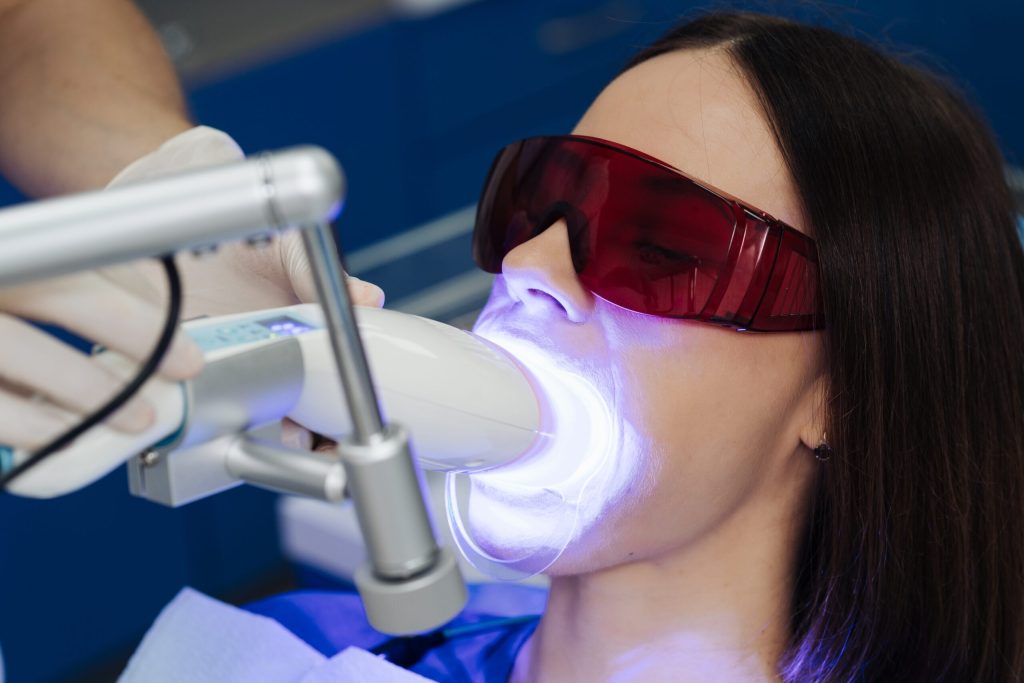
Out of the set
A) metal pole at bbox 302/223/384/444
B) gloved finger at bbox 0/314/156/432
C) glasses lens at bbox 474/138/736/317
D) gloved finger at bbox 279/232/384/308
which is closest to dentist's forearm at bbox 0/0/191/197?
gloved finger at bbox 279/232/384/308

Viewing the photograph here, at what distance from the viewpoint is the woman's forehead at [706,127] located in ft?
3.63

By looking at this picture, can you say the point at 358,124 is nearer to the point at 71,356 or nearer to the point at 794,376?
the point at 794,376

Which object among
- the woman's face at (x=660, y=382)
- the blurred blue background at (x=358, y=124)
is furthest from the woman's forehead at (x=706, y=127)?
the blurred blue background at (x=358, y=124)

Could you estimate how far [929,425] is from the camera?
1143mm

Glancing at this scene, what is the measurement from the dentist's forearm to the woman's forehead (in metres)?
0.44

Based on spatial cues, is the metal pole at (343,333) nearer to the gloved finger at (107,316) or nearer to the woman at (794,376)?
the gloved finger at (107,316)

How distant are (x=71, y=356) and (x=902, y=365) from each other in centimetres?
71

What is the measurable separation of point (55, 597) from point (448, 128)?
140cm

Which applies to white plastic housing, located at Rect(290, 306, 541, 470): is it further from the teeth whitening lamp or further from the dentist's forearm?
the dentist's forearm

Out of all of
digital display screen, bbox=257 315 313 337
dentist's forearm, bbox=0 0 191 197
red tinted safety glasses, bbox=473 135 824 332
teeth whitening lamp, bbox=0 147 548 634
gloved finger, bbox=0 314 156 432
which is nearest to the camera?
teeth whitening lamp, bbox=0 147 548 634

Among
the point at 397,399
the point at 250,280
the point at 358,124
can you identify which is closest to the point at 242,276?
the point at 250,280

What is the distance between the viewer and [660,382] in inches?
43.5

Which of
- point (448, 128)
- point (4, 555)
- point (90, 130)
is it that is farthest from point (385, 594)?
point (448, 128)

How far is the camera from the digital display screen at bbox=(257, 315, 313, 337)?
0.85 m
